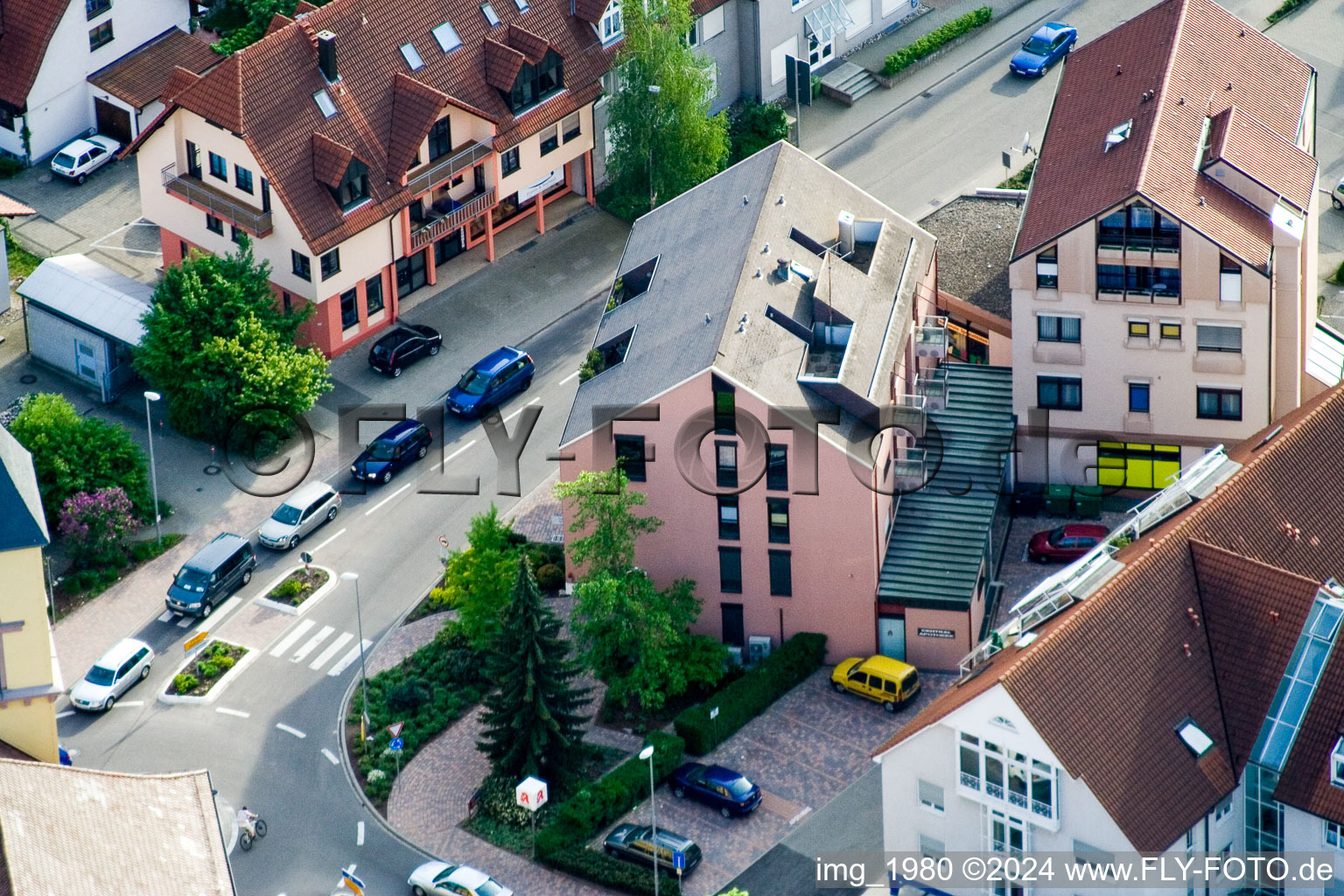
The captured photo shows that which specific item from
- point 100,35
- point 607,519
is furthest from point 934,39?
point 607,519

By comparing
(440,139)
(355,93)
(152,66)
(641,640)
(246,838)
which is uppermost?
(355,93)

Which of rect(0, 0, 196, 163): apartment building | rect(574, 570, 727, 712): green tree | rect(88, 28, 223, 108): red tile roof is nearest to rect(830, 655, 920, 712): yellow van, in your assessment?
rect(574, 570, 727, 712): green tree

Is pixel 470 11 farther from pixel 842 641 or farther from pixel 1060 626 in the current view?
pixel 1060 626

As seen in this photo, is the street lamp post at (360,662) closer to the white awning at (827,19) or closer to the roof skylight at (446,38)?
the roof skylight at (446,38)

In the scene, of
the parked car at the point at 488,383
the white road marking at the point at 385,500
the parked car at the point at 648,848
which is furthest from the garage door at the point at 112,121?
the parked car at the point at 648,848

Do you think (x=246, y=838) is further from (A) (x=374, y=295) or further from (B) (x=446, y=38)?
(B) (x=446, y=38)

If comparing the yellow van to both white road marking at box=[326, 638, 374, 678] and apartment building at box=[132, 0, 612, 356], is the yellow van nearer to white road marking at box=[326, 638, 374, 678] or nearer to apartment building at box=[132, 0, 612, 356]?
white road marking at box=[326, 638, 374, 678]

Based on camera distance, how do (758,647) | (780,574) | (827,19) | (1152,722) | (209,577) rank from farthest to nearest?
1. (827,19)
2. (209,577)
3. (758,647)
4. (780,574)
5. (1152,722)
